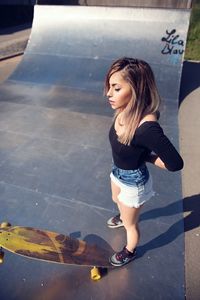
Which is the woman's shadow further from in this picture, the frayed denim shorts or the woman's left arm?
the woman's left arm

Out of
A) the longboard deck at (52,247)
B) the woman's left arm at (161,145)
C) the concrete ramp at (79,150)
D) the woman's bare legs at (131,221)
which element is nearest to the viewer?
the woman's left arm at (161,145)

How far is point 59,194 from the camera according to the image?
4.28 metres

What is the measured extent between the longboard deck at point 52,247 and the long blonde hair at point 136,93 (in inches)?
56.2

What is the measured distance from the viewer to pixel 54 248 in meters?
3.13

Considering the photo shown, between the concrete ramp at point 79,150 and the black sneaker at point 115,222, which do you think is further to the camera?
the black sneaker at point 115,222

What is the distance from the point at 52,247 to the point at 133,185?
1.14 meters

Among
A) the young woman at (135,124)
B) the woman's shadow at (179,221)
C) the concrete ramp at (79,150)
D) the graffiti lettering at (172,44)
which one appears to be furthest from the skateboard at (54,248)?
the graffiti lettering at (172,44)

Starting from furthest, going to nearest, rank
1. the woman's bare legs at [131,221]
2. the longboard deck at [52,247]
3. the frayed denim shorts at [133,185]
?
A: the longboard deck at [52,247], the woman's bare legs at [131,221], the frayed denim shorts at [133,185]

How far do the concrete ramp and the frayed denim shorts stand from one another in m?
0.96

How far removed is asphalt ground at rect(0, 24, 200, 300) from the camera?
129 inches

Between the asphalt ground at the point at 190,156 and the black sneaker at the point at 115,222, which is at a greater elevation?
the black sneaker at the point at 115,222

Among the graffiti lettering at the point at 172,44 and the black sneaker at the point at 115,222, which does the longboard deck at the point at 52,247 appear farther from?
the graffiti lettering at the point at 172,44

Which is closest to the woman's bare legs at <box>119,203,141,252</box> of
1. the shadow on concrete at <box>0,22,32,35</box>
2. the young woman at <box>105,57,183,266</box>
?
the young woman at <box>105,57,183,266</box>

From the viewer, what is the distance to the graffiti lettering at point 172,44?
25.7 ft
